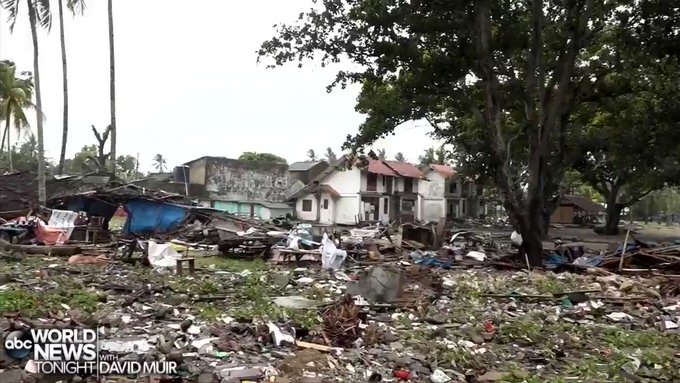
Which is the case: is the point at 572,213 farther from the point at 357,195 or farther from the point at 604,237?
the point at 357,195

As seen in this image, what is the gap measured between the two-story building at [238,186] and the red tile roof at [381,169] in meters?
7.57

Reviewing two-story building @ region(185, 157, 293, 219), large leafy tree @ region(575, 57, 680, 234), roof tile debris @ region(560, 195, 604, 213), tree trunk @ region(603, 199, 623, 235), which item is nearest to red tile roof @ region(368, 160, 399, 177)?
two-story building @ region(185, 157, 293, 219)

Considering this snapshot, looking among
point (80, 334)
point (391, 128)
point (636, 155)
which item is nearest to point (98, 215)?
point (391, 128)

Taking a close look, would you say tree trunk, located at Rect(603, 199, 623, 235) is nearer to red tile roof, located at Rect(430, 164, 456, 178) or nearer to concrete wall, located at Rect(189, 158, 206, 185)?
red tile roof, located at Rect(430, 164, 456, 178)

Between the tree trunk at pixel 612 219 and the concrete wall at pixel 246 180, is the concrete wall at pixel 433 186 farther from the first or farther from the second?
the tree trunk at pixel 612 219

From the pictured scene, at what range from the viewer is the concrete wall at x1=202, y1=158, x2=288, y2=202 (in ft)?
150

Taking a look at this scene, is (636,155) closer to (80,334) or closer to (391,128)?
(391,128)

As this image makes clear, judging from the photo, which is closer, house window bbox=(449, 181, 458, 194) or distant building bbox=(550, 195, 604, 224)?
house window bbox=(449, 181, 458, 194)

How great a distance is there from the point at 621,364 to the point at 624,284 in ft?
17.6

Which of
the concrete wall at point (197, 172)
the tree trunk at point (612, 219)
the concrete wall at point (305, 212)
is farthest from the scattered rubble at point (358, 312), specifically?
the concrete wall at point (197, 172)

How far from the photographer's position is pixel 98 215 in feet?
68.3

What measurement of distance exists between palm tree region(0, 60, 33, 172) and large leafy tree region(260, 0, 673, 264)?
72.3 ft

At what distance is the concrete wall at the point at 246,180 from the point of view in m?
45.8

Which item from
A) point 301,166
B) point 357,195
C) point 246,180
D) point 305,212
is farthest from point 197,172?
point 357,195
